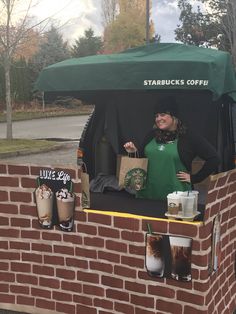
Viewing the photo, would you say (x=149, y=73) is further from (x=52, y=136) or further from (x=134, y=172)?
(x=52, y=136)

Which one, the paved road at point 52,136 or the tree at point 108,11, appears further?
the tree at point 108,11

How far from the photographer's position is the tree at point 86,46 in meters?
44.3

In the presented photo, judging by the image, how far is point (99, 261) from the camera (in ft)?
11.7

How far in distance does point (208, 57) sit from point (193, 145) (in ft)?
2.38

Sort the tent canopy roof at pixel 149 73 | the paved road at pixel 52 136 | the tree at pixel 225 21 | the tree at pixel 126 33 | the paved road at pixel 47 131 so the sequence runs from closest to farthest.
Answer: the tent canopy roof at pixel 149 73, the paved road at pixel 52 136, the paved road at pixel 47 131, the tree at pixel 225 21, the tree at pixel 126 33

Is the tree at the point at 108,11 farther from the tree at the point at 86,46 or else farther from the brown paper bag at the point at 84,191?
the brown paper bag at the point at 84,191

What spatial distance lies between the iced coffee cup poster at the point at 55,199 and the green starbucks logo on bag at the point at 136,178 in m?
0.75

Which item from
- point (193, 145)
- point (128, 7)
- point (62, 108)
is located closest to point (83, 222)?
point (193, 145)

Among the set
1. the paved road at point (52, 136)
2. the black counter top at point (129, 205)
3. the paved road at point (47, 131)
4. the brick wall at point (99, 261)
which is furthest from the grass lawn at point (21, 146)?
the brick wall at point (99, 261)

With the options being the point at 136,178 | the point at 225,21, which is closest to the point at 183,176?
the point at 136,178

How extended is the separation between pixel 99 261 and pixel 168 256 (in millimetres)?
571

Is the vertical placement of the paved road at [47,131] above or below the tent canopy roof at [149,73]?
below

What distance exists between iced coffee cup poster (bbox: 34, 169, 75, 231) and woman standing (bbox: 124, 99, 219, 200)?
847mm

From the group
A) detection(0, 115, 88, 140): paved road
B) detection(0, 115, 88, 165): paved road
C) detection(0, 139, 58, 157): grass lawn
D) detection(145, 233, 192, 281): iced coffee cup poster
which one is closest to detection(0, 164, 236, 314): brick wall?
detection(145, 233, 192, 281): iced coffee cup poster
